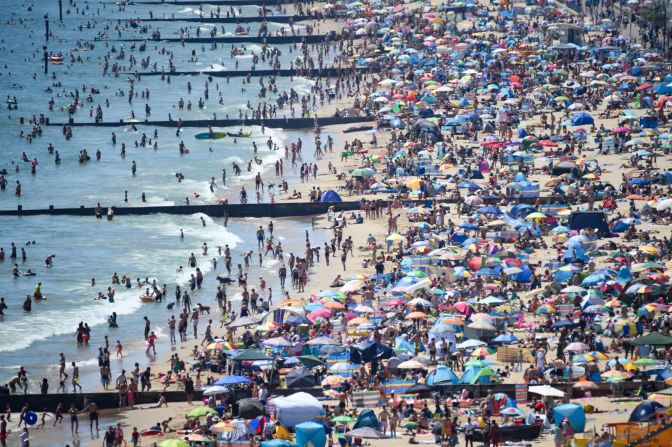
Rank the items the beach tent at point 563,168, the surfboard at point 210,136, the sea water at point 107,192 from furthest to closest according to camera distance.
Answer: the surfboard at point 210,136 → the beach tent at point 563,168 → the sea water at point 107,192

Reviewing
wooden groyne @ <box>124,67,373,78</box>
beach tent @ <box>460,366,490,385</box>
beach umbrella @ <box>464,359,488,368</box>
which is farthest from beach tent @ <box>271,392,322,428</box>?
wooden groyne @ <box>124,67,373,78</box>

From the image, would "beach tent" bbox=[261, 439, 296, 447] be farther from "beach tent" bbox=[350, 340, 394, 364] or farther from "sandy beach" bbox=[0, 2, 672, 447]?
"beach tent" bbox=[350, 340, 394, 364]

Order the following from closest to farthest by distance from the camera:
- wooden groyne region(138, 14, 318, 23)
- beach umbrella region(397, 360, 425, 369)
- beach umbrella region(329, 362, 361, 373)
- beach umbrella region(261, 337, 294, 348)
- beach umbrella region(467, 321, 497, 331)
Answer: beach umbrella region(397, 360, 425, 369), beach umbrella region(329, 362, 361, 373), beach umbrella region(261, 337, 294, 348), beach umbrella region(467, 321, 497, 331), wooden groyne region(138, 14, 318, 23)

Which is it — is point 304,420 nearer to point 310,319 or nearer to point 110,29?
point 310,319

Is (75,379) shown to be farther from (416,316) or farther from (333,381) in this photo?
(416,316)

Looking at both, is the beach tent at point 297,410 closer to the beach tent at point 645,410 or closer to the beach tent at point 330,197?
the beach tent at point 645,410

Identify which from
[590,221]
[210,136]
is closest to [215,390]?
[590,221]

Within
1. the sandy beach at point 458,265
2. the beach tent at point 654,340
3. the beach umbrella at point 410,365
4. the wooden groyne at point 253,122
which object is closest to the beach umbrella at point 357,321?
the sandy beach at point 458,265
